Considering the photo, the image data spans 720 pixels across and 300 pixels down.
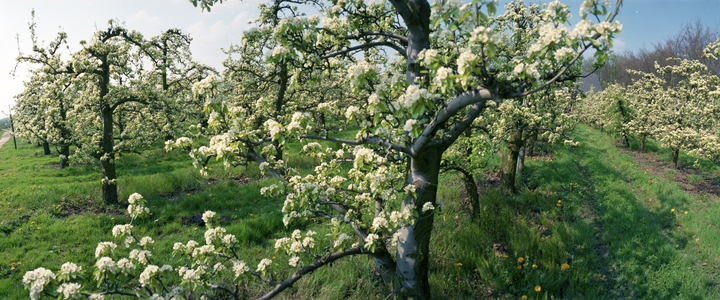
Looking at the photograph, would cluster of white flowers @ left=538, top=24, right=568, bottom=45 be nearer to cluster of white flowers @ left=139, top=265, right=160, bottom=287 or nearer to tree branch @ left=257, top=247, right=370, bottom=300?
tree branch @ left=257, top=247, right=370, bottom=300

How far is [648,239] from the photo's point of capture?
25.3 feet

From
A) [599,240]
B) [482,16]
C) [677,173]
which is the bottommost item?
[599,240]

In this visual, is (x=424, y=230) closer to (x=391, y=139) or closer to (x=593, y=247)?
(x=391, y=139)

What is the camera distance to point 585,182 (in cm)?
1246

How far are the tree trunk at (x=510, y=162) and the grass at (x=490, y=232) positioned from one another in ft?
1.46

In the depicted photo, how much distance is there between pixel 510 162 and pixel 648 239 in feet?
12.9

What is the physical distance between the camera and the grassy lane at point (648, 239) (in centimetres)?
600

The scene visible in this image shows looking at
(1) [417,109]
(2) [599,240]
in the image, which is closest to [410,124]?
(1) [417,109]

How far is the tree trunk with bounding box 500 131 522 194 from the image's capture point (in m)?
10.4

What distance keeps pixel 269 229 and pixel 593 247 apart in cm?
808

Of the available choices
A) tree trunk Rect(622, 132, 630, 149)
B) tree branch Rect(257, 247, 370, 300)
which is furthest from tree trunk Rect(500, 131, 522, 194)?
tree trunk Rect(622, 132, 630, 149)

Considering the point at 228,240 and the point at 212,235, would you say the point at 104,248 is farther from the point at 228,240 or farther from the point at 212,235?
the point at 228,240

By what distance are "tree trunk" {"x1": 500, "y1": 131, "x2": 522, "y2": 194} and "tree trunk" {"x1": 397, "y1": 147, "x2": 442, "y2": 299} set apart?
7.03 m

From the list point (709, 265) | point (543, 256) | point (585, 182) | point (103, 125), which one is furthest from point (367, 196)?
point (585, 182)
